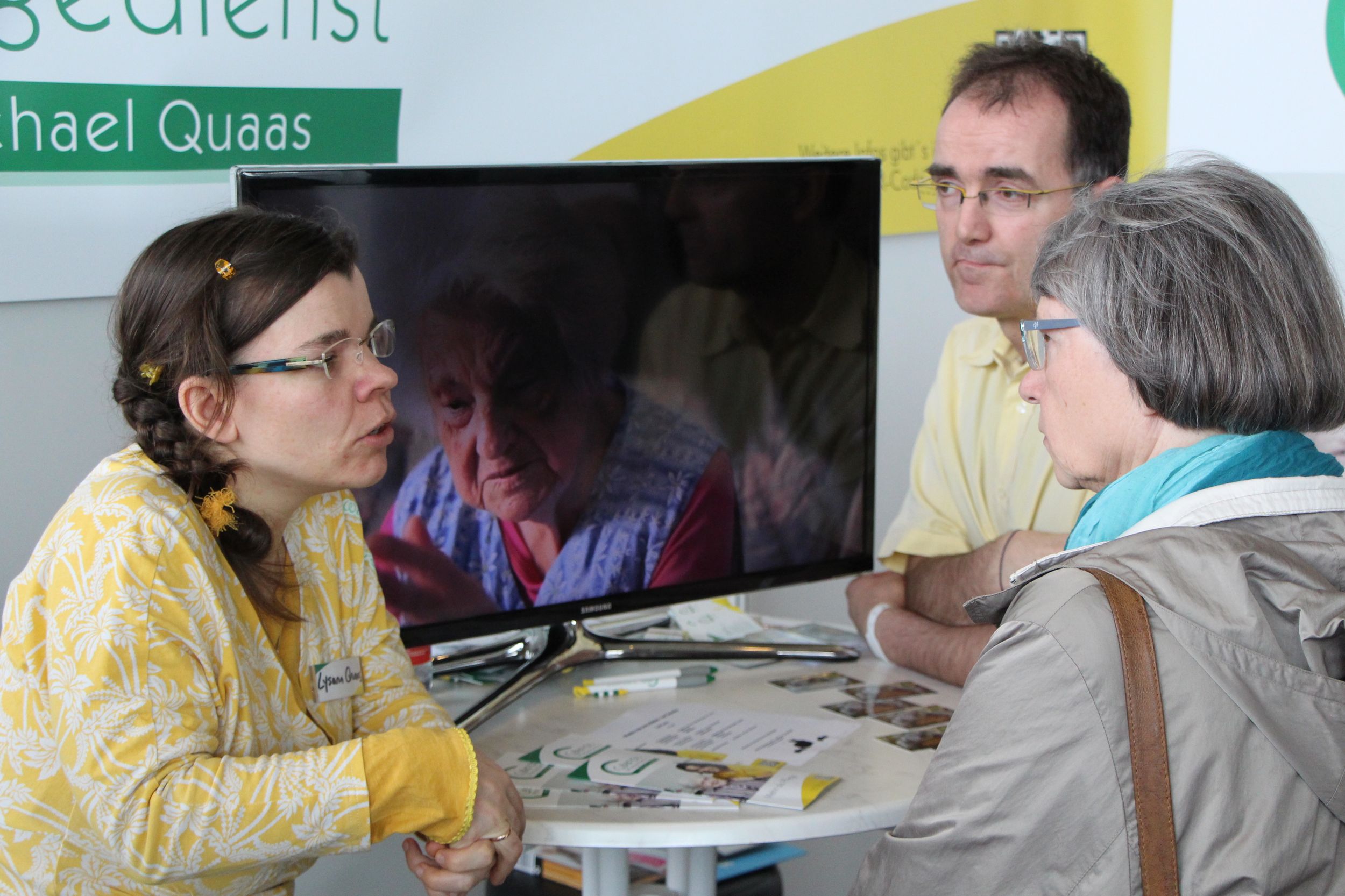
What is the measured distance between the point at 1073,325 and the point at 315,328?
813 mm

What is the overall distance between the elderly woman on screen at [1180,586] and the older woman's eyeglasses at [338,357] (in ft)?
2.42

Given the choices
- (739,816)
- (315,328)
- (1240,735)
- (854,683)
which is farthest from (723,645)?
(1240,735)

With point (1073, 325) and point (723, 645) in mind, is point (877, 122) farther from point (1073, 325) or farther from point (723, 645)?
point (1073, 325)

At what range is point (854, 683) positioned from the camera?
208 cm

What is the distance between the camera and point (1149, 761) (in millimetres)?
1110

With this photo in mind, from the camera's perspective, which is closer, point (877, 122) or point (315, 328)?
point (315, 328)

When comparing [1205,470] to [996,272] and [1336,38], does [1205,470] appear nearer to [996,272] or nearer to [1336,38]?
[996,272]

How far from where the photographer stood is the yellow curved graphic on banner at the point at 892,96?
9.77 ft

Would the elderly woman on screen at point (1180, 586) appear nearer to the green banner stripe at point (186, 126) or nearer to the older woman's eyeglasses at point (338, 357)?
the older woman's eyeglasses at point (338, 357)

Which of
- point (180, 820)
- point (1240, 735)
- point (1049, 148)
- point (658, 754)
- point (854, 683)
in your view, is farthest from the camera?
point (1049, 148)

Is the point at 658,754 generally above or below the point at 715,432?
below

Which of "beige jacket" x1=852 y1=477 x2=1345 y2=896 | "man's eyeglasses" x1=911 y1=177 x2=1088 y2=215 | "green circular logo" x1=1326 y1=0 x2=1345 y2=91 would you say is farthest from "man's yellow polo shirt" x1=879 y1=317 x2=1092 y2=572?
"green circular logo" x1=1326 y1=0 x2=1345 y2=91

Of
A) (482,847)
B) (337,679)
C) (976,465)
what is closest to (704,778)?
(482,847)

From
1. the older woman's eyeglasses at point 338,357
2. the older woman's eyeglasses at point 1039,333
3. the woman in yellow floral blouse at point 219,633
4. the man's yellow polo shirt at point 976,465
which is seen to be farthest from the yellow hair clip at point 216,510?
the man's yellow polo shirt at point 976,465
